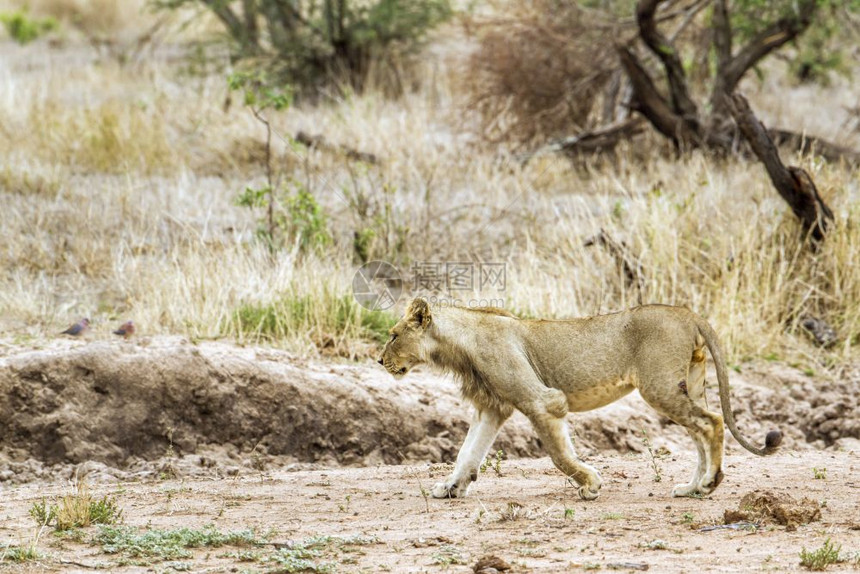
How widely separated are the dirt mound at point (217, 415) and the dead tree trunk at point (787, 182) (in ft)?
9.09

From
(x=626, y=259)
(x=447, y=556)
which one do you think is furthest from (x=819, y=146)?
(x=447, y=556)

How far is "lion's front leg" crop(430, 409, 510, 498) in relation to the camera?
595 cm

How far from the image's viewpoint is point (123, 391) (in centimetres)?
730

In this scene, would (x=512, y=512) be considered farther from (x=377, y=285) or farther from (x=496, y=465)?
(x=377, y=285)

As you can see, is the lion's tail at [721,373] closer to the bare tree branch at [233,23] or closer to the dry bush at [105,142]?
the dry bush at [105,142]

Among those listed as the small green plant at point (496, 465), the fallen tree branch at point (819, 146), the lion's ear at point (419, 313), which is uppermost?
the lion's ear at point (419, 313)

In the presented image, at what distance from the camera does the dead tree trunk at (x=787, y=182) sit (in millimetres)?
9906

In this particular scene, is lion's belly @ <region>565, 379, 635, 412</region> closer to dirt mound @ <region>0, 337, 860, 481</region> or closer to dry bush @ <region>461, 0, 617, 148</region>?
dirt mound @ <region>0, 337, 860, 481</region>

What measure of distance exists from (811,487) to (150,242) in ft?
23.1

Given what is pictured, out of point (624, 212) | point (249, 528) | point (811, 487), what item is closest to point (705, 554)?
point (811, 487)

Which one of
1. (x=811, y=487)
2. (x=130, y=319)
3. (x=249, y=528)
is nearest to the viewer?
(x=249, y=528)

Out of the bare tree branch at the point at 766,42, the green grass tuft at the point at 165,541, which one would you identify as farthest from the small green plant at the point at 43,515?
the bare tree branch at the point at 766,42

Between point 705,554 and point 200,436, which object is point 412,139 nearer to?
point 200,436

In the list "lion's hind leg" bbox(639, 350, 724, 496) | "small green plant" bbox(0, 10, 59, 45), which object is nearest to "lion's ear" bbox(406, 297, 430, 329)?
"lion's hind leg" bbox(639, 350, 724, 496)
